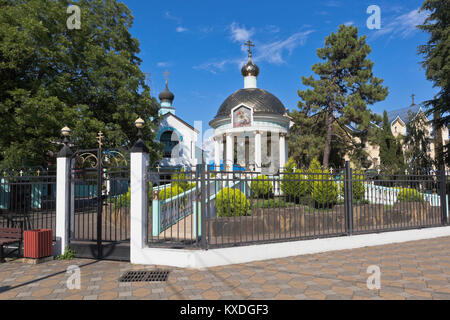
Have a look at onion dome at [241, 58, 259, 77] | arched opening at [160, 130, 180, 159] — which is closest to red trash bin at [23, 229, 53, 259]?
onion dome at [241, 58, 259, 77]

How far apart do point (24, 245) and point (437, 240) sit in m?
11.3

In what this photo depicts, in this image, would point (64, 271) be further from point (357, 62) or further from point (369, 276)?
point (357, 62)

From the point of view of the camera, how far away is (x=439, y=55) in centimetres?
1877

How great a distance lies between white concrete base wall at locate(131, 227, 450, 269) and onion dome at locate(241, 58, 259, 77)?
18437 mm

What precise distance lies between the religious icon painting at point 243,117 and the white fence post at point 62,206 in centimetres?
1417

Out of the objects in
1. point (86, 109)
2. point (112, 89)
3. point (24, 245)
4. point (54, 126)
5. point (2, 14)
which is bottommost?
point (24, 245)

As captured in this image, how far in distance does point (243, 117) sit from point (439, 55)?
1314 centimetres

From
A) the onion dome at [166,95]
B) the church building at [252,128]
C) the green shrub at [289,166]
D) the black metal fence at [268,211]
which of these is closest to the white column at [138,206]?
the black metal fence at [268,211]

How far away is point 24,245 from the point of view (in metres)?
Answer: 6.75

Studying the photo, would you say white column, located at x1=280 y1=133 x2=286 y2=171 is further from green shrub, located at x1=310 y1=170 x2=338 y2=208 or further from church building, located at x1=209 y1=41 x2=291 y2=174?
green shrub, located at x1=310 y1=170 x2=338 y2=208

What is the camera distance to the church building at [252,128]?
66.4 ft

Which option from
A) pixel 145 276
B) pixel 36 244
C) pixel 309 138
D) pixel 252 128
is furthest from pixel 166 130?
pixel 145 276

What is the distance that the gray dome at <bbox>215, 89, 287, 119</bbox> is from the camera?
2100 cm
